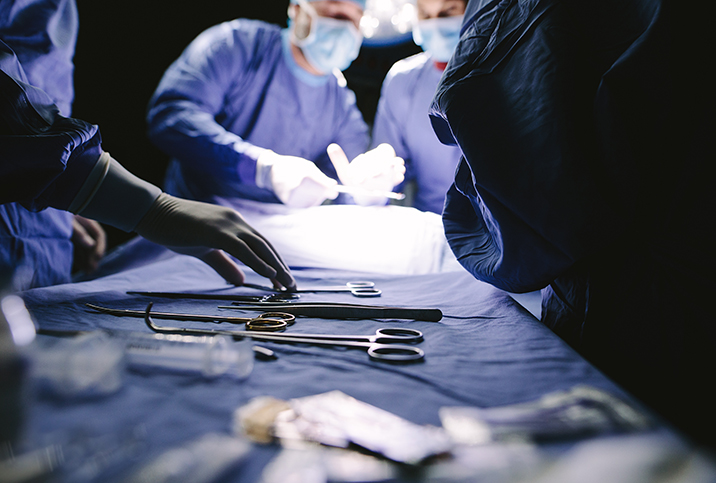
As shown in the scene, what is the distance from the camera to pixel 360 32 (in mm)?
1891

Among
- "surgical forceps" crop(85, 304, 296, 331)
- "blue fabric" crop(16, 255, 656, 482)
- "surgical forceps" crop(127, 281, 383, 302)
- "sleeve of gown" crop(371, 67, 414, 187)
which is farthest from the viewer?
"sleeve of gown" crop(371, 67, 414, 187)

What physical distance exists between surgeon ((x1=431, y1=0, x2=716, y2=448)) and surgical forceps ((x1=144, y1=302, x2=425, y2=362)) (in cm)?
24

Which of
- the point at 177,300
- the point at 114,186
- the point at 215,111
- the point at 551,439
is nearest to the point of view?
the point at 551,439

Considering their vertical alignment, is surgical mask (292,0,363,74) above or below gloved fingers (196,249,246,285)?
above

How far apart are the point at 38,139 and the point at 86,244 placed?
116 centimetres

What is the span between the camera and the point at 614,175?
54cm

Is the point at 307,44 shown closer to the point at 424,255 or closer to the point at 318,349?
the point at 424,255

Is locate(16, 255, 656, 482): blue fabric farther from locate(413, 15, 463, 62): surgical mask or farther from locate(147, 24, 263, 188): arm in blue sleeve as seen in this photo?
locate(413, 15, 463, 62): surgical mask

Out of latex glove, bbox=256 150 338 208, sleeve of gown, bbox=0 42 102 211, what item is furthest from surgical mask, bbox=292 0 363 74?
sleeve of gown, bbox=0 42 102 211

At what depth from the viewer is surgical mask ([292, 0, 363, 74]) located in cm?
180

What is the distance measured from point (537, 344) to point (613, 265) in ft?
0.53

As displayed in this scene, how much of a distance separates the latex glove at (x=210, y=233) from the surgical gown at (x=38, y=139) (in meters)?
0.19

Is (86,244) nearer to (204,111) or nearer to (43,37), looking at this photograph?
(204,111)

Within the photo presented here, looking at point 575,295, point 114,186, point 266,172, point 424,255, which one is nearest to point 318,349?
point 575,295
